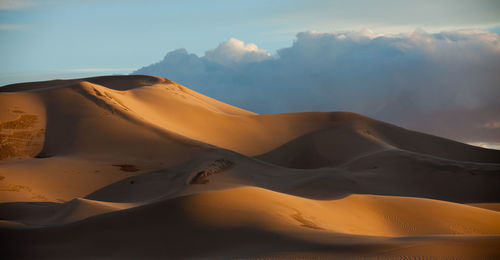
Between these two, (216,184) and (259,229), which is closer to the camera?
(259,229)

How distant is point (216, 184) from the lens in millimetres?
14383

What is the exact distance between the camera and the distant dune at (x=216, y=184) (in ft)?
25.2

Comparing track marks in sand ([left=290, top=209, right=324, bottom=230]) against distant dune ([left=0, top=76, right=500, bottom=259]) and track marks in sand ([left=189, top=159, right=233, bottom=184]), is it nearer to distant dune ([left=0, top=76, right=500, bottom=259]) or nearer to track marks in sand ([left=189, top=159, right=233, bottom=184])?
distant dune ([left=0, top=76, right=500, bottom=259])

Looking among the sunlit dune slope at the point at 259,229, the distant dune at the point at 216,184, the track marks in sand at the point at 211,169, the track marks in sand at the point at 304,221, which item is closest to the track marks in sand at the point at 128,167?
the distant dune at the point at 216,184

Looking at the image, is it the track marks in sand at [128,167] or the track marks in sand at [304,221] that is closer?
the track marks in sand at [304,221]

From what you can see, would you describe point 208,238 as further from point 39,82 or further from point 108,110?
point 39,82

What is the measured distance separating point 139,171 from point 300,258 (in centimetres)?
1065

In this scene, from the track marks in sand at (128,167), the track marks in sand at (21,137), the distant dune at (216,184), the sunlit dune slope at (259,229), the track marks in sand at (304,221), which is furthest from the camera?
the track marks in sand at (21,137)

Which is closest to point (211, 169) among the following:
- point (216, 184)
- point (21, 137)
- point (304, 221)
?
point (216, 184)

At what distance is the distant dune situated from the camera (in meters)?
7.69

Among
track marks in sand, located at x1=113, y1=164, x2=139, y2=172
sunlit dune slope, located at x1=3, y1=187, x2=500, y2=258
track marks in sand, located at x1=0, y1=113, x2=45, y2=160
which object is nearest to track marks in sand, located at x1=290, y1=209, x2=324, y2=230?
sunlit dune slope, located at x1=3, y1=187, x2=500, y2=258

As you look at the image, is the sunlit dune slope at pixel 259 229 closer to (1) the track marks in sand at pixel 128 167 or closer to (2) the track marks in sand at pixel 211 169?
(2) the track marks in sand at pixel 211 169

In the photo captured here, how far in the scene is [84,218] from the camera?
9.57m

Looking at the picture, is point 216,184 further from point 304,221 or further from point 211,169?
point 304,221
